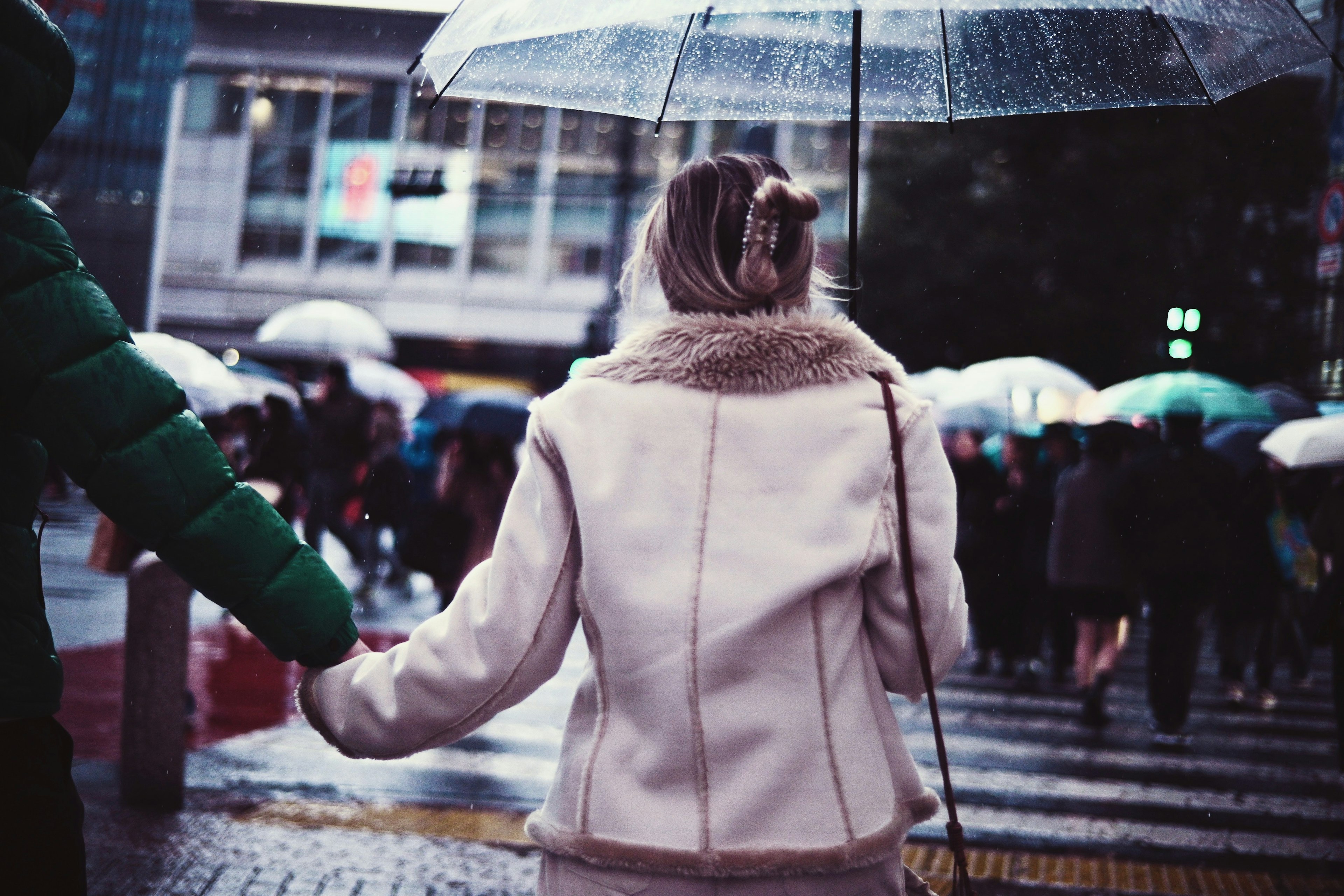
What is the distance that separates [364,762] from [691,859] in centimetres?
476

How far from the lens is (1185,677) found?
7.88 metres

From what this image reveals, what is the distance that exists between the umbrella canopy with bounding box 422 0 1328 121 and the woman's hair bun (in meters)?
1.25

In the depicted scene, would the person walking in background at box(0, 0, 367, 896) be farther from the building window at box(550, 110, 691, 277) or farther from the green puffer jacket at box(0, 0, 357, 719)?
the building window at box(550, 110, 691, 277)

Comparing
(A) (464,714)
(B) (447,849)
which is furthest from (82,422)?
(B) (447,849)

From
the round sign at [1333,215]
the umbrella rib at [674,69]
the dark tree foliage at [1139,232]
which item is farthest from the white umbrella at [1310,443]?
the dark tree foliage at [1139,232]

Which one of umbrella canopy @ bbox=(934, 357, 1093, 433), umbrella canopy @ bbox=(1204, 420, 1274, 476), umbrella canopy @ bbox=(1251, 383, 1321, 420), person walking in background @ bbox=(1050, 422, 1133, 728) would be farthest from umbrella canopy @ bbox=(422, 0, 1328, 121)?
umbrella canopy @ bbox=(934, 357, 1093, 433)

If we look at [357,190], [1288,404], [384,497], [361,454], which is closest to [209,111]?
[357,190]

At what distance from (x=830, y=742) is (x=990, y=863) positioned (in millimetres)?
3679

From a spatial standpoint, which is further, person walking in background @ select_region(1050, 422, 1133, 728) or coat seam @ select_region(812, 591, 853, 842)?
person walking in background @ select_region(1050, 422, 1133, 728)

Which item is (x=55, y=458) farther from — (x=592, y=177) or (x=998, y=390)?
(x=592, y=177)

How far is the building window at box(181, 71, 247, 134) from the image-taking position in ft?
116

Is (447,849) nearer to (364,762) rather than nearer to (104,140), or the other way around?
(364,762)

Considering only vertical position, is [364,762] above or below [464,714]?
below

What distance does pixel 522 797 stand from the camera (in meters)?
5.76
